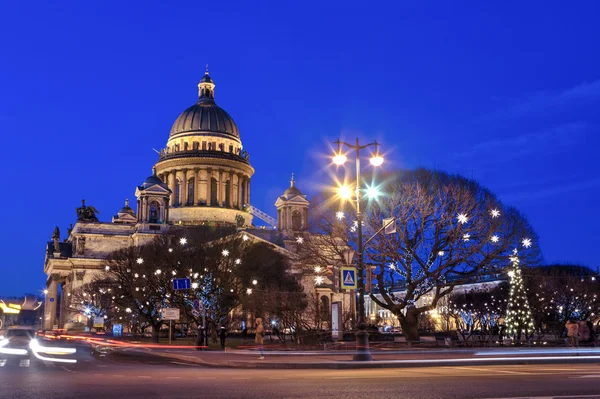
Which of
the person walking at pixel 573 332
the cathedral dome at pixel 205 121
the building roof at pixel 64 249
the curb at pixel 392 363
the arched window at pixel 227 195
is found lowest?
the curb at pixel 392 363

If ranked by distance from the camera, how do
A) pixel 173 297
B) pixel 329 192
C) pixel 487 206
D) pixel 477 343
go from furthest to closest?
1. pixel 173 297
2. pixel 329 192
3. pixel 487 206
4. pixel 477 343

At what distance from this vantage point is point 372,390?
16031 mm

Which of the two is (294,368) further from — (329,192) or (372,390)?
(329,192)

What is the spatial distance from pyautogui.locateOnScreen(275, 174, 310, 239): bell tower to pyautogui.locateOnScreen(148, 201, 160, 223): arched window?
18.8 metres

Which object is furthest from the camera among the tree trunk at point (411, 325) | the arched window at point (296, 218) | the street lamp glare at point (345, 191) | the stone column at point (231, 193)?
the stone column at point (231, 193)

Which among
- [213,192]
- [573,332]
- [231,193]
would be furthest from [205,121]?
[573,332]

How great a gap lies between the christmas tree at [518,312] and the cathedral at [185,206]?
170 feet

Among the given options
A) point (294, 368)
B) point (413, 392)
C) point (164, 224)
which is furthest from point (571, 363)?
point (164, 224)

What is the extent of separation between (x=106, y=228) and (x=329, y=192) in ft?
223

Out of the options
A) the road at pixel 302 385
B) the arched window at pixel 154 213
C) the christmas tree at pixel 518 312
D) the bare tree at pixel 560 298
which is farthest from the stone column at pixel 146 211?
the road at pixel 302 385

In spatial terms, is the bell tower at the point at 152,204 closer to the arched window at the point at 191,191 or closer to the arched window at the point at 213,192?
the arched window at the point at 191,191

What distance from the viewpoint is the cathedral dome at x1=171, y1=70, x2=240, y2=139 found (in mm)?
133625

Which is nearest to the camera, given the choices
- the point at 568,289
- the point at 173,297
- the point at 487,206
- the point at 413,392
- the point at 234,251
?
the point at 413,392

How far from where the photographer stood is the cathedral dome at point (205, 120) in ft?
438
